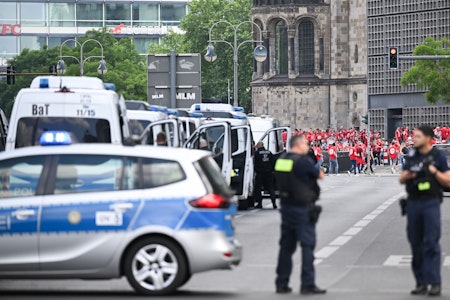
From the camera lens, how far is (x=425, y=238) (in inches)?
658

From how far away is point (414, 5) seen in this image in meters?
111

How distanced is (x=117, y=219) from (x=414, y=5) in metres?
95.8

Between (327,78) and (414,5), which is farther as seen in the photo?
(327,78)

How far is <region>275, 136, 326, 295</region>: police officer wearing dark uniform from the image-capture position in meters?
16.6

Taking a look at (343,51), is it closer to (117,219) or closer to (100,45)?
(100,45)

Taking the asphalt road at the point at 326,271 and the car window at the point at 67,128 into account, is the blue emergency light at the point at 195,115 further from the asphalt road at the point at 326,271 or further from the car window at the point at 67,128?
the car window at the point at 67,128

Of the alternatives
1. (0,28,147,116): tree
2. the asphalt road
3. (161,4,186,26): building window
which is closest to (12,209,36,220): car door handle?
the asphalt road

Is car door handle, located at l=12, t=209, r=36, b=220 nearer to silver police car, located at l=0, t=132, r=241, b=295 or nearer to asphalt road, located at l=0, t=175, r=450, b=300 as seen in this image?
silver police car, located at l=0, t=132, r=241, b=295

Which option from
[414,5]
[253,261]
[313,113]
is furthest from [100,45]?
[253,261]

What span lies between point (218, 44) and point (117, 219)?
419 feet

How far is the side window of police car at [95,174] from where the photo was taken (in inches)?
654

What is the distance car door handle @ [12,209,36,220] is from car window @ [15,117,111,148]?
305 inches

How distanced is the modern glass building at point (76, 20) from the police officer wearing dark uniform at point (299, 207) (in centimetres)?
13596

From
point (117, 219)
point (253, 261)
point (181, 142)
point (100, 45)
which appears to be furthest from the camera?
point (100, 45)
